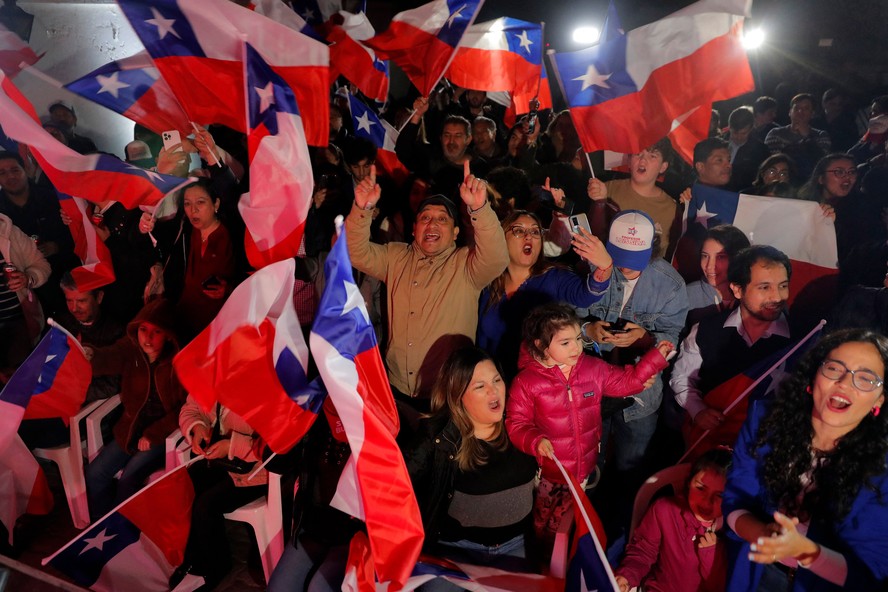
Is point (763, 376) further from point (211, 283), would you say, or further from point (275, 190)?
point (211, 283)

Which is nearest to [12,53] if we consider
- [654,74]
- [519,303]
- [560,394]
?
[519,303]

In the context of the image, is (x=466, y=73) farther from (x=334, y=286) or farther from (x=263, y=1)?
(x=334, y=286)

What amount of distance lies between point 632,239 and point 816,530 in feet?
5.38

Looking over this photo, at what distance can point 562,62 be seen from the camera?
4.30 metres

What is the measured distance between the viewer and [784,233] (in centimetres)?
416

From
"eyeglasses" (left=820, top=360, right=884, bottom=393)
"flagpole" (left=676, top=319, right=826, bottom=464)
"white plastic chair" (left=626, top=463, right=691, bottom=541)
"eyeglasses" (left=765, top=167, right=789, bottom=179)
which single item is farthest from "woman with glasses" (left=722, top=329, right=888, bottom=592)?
"eyeglasses" (left=765, top=167, right=789, bottom=179)

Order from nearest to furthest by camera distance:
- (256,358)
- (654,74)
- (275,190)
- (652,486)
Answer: (256,358)
(652,486)
(275,190)
(654,74)

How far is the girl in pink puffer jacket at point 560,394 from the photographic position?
3.15 meters

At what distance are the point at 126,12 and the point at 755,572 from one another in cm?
410

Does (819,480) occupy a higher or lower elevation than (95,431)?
higher

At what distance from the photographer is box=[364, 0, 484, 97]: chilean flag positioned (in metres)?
4.57

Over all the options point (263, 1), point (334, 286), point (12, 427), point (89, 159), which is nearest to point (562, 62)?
point (263, 1)

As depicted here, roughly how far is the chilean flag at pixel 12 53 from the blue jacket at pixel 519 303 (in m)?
4.97

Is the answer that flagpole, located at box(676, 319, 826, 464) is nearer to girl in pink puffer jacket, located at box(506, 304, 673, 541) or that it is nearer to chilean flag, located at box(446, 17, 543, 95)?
girl in pink puffer jacket, located at box(506, 304, 673, 541)
